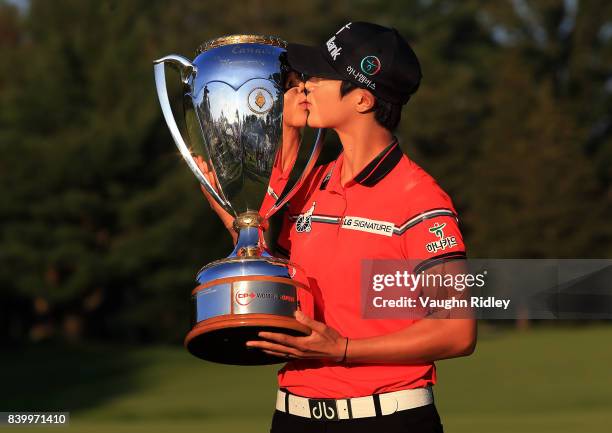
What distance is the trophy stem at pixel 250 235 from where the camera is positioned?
3.69 m

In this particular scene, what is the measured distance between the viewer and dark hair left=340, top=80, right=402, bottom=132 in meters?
3.72

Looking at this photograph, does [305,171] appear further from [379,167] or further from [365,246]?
[365,246]

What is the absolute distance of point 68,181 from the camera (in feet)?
121

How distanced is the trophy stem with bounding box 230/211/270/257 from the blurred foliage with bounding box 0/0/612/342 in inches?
1257

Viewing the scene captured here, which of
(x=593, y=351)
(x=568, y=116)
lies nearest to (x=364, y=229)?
(x=593, y=351)

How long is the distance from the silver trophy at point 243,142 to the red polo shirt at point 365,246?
0.14m

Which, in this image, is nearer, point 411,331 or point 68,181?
point 411,331

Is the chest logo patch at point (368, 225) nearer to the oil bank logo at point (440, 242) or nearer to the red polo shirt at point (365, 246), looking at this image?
the red polo shirt at point (365, 246)

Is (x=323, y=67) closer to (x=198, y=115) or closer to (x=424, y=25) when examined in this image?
(x=198, y=115)

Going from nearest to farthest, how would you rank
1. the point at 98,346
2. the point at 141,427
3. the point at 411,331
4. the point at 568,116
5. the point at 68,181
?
the point at 411,331 < the point at 141,427 < the point at 98,346 < the point at 68,181 < the point at 568,116

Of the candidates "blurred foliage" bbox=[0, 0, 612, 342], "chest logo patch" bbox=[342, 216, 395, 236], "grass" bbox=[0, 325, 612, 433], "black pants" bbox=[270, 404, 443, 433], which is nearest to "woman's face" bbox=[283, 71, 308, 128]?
"chest logo patch" bbox=[342, 216, 395, 236]

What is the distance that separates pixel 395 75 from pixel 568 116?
4475 cm

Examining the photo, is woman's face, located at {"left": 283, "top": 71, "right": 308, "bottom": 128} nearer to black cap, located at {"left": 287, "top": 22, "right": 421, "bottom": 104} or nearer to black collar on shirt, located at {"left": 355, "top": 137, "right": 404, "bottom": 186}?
black cap, located at {"left": 287, "top": 22, "right": 421, "bottom": 104}

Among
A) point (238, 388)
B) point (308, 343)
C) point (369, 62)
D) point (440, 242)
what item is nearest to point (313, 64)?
point (369, 62)
